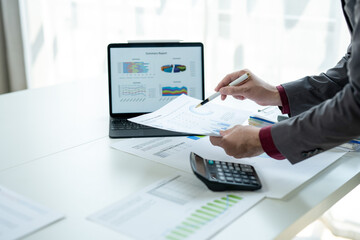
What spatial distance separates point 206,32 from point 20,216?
2.04 meters

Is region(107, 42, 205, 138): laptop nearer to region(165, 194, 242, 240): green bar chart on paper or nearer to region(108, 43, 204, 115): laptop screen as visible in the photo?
region(108, 43, 204, 115): laptop screen

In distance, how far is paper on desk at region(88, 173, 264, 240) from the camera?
2.93ft

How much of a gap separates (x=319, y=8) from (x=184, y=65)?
3.55 ft

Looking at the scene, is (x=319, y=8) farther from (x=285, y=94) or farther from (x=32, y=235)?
(x=32, y=235)

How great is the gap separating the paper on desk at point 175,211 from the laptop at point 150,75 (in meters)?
0.55

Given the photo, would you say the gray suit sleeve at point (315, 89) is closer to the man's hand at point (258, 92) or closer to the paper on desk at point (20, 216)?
the man's hand at point (258, 92)

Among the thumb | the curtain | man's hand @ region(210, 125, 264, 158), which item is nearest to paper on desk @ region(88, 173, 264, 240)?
man's hand @ region(210, 125, 264, 158)

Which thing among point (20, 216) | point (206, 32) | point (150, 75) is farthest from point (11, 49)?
point (20, 216)

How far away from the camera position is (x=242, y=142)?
113cm

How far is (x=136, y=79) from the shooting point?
1.59 m

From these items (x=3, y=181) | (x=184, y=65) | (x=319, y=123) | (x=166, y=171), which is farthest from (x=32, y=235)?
(x=184, y=65)

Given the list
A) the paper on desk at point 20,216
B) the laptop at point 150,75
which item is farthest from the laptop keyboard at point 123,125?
the paper on desk at point 20,216

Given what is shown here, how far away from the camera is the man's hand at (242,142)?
3.64 ft

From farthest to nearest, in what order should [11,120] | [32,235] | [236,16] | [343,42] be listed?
1. [236,16]
2. [343,42]
3. [11,120]
4. [32,235]
